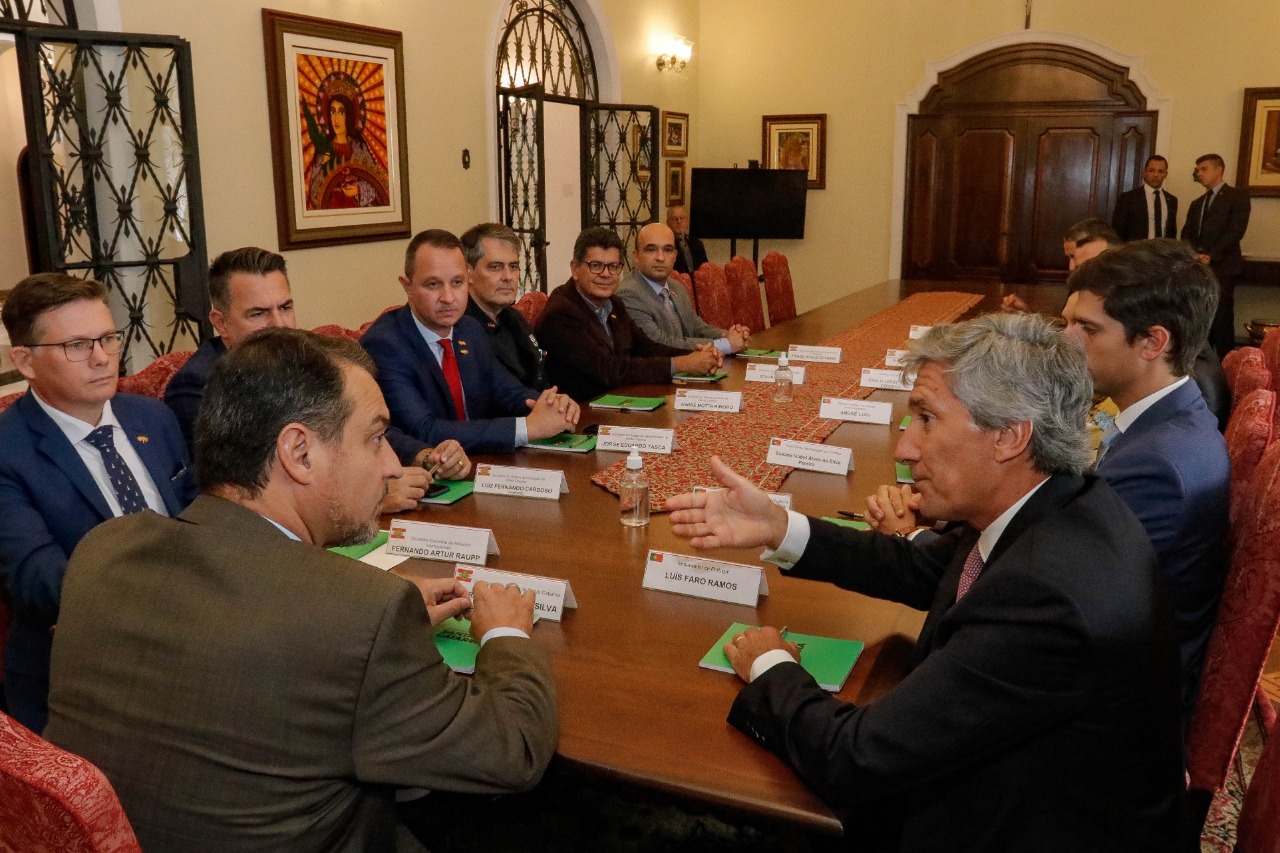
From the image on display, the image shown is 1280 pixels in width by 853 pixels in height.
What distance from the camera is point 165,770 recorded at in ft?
3.83

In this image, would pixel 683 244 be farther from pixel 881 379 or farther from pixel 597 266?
pixel 881 379

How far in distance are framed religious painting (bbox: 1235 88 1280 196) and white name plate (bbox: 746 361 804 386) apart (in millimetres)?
6788

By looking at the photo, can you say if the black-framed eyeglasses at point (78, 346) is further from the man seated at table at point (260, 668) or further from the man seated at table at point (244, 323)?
the man seated at table at point (260, 668)

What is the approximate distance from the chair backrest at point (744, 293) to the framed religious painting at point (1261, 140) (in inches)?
189

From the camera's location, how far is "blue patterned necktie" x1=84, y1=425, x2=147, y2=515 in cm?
215

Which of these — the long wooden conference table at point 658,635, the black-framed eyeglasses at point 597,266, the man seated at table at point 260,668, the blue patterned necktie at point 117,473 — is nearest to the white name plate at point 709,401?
the long wooden conference table at point 658,635

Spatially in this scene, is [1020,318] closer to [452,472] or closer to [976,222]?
[452,472]

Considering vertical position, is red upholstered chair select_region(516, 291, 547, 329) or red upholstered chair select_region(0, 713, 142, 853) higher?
red upholstered chair select_region(516, 291, 547, 329)

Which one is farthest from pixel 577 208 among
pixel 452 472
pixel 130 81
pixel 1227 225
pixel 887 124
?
pixel 452 472

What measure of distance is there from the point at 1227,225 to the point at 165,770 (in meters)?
9.33

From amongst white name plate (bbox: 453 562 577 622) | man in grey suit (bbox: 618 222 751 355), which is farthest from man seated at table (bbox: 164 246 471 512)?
man in grey suit (bbox: 618 222 751 355)

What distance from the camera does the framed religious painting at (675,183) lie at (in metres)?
10.0

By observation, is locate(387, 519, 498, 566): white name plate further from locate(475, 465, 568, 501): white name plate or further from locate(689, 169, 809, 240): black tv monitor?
locate(689, 169, 809, 240): black tv monitor

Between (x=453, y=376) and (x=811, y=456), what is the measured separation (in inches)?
49.5
